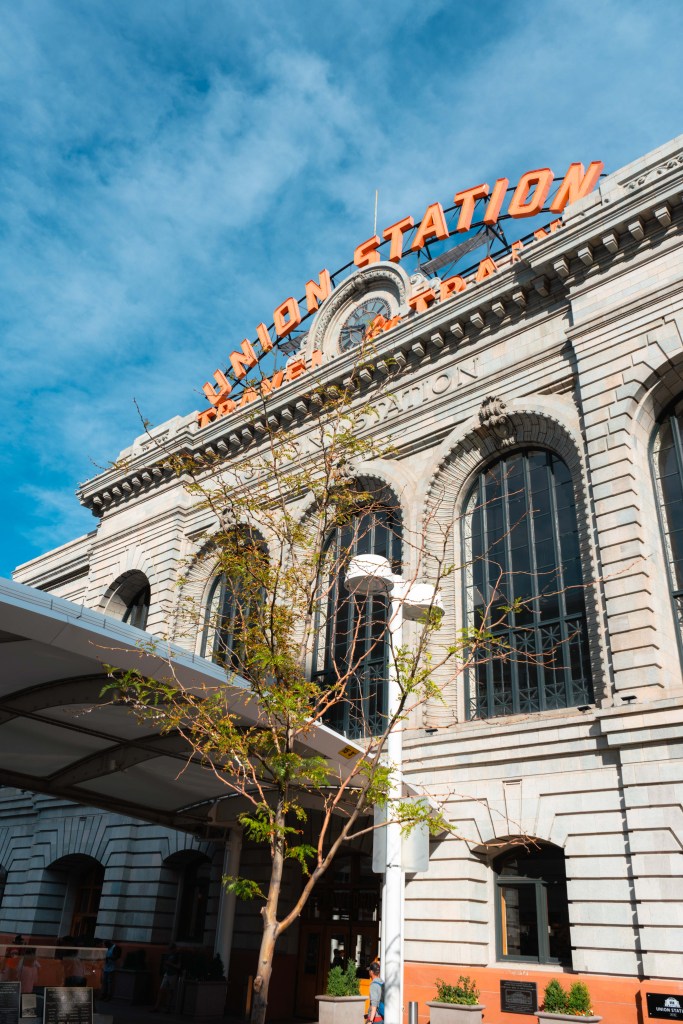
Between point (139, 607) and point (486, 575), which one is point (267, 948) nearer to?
point (486, 575)

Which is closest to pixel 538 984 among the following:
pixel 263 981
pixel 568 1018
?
pixel 568 1018

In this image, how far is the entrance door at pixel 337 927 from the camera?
925 inches

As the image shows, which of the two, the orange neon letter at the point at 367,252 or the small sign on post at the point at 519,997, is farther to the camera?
the orange neon letter at the point at 367,252

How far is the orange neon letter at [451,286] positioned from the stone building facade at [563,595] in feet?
7.33

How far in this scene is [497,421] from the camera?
79.4 ft

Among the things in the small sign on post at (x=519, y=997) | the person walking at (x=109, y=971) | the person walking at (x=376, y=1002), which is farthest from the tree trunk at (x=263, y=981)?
the person walking at (x=109, y=971)

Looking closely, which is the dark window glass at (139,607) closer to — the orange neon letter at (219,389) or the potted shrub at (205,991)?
the orange neon letter at (219,389)

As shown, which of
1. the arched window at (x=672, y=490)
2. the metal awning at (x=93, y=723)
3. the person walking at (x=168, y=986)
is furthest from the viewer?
the person walking at (x=168, y=986)

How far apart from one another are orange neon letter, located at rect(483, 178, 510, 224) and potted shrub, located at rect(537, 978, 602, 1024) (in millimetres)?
24842

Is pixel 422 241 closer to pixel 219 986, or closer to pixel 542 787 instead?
pixel 542 787

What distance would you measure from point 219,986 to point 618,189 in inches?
977

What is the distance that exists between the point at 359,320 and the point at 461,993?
23683mm

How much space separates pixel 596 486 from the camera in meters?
20.3

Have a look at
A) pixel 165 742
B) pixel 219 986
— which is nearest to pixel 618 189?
pixel 165 742
